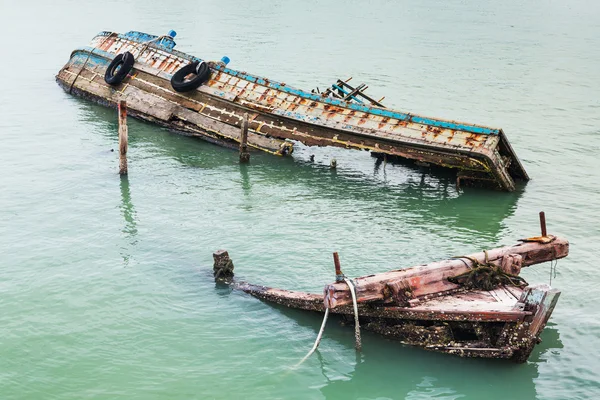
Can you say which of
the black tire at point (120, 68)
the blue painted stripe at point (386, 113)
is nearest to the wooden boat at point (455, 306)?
the blue painted stripe at point (386, 113)

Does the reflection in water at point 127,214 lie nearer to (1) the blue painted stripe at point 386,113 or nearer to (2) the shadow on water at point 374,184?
(2) the shadow on water at point 374,184

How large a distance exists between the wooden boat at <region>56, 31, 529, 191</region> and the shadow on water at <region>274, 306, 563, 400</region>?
9886 millimetres

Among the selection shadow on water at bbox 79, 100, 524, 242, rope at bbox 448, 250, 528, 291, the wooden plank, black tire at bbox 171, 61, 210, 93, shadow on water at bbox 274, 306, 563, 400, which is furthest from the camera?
black tire at bbox 171, 61, 210, 93

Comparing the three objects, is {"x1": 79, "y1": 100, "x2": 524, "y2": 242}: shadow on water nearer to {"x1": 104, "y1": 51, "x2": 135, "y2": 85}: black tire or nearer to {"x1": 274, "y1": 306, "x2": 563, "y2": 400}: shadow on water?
{"x1": 104, "y1": 51, "x2": 135, "y2": 85}: black tire

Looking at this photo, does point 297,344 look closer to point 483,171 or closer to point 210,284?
point 210,284

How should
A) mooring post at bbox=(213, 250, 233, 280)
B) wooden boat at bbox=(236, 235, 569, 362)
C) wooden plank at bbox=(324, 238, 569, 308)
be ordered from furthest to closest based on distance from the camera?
mooring post at bbox=(213, 250, 233, 280), wooden plank at bbox=(324, 238, 569, 308), wooden boat at bbox=(236, 235, 569, 362)

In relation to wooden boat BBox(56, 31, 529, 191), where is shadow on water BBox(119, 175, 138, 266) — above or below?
below

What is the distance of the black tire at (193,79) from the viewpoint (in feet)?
90.0

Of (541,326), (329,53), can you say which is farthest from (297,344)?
(329,53)

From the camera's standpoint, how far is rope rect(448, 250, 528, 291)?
12.8m

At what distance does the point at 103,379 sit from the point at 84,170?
12857 millimetres

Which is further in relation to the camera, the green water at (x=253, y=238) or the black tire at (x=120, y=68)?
the black tire at (x=120, y=68)

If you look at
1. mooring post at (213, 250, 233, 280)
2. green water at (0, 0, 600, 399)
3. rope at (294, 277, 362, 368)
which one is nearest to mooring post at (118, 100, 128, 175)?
Answer: green water at (0, 0, 600, 399)

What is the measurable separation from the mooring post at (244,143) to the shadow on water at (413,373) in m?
12.2
